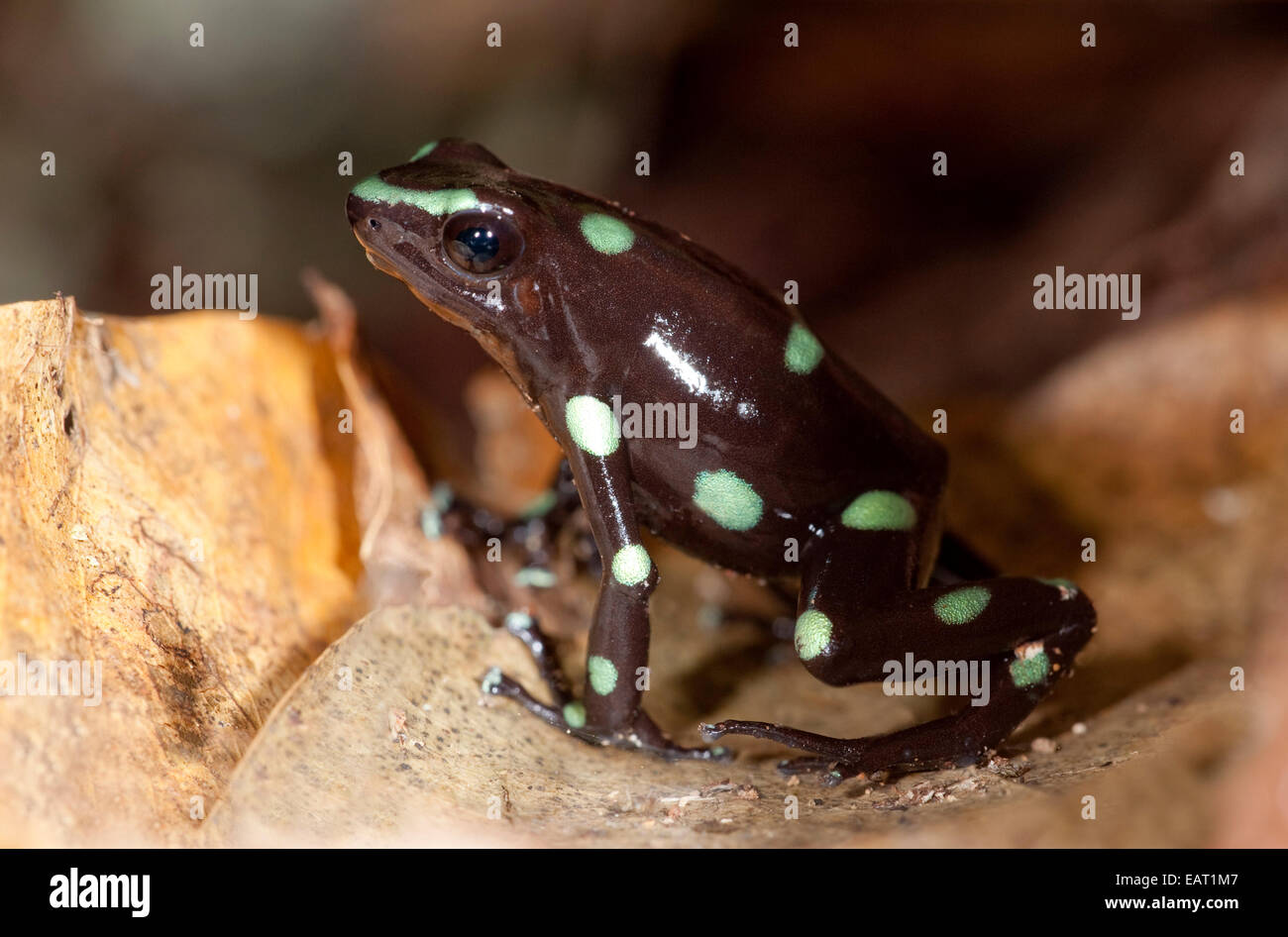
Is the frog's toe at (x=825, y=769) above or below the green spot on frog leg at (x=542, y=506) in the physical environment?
below

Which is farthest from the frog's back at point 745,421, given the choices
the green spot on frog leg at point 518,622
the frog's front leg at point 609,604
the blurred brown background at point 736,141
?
the blurred brown background at point 736,141

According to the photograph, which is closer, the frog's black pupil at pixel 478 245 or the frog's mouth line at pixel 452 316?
the frog's black pupil at pixel 478 245

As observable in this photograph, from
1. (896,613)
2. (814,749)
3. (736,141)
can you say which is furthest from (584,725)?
(736,141)

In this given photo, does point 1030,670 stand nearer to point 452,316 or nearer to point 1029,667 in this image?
point 1029,667

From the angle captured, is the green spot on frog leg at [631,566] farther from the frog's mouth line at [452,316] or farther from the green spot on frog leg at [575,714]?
the frog's mouth line at [452,316]

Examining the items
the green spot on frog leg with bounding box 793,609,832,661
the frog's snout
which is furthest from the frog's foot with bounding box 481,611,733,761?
the frog's snout

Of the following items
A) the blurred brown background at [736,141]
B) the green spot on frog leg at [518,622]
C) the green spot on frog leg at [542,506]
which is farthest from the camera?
the blurred brown background at [736,141]

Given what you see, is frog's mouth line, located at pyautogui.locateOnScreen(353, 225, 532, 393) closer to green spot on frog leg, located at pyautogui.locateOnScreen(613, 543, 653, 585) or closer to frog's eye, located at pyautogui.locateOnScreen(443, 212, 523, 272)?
frog's eye, located at pyautogui.locateOnScreen(443, 212, 523, 272)
